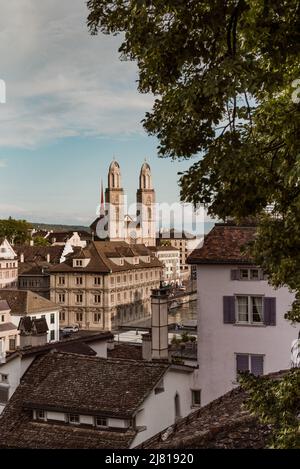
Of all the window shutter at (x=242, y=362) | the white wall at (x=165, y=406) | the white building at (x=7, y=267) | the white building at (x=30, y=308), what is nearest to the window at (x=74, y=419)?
the white wall at (x=165, y=406)

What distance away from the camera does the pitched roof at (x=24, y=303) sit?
62.3 metres

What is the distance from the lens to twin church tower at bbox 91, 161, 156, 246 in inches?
5536

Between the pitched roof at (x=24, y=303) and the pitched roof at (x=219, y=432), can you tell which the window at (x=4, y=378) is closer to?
the pitched roof at (x=219, y=432)

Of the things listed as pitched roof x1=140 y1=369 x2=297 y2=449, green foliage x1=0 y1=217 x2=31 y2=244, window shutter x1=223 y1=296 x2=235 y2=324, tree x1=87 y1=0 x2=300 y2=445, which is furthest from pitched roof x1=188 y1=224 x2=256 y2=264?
green foliage x1=0 y1=217 x2=31 y2=244

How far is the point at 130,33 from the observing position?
7789 millimetres

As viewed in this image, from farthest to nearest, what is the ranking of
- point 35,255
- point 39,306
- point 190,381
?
point 35,255 → point 39,306 → point 190,381

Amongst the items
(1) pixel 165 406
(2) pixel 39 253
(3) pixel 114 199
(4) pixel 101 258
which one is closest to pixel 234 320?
(1) pixel 165 406

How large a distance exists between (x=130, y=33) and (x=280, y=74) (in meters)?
2.08

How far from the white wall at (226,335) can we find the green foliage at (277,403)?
14200 millimetres

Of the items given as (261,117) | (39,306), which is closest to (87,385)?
(261,117)

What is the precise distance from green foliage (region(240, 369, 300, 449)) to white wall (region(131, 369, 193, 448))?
9.41 m

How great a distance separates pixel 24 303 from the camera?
206 feet

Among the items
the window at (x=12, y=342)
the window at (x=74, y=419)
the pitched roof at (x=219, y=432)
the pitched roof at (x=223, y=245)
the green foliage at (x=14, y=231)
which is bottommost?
the window at (x=12, y=342)

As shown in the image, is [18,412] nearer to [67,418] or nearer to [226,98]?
[67,418]
